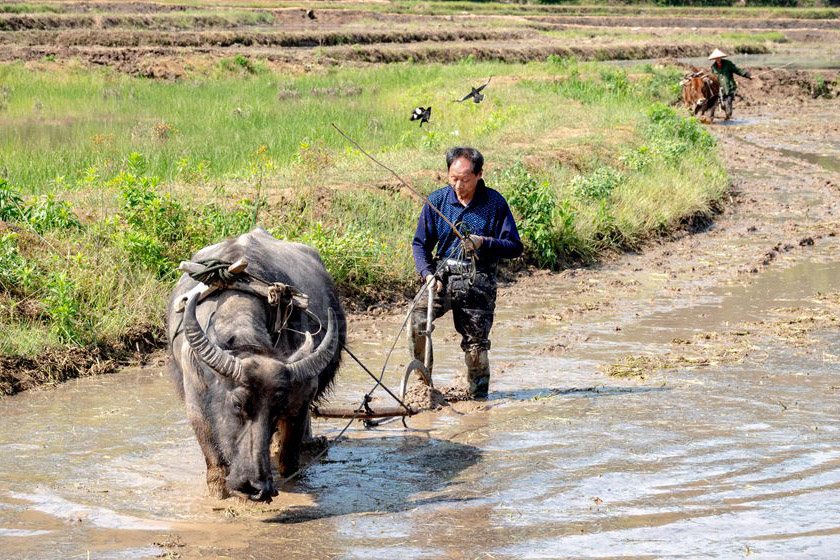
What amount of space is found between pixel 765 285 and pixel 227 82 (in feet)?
50.1

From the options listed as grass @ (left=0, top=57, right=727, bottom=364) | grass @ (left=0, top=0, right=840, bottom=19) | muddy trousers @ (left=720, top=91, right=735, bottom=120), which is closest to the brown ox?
muddy trousers @ (left=720, top=91, right=735, bottom=120)

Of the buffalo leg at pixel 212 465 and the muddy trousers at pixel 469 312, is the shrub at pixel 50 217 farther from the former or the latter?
the buffalo leg at pixel 212 465

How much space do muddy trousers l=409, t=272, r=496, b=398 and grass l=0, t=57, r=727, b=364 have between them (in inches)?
92.3

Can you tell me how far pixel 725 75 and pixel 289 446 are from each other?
61.2ft

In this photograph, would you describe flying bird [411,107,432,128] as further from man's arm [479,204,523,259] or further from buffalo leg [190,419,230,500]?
buffalo leg [190,419,230,500]

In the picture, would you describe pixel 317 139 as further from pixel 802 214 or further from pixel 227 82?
pixel 227 82

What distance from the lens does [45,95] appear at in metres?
18.7

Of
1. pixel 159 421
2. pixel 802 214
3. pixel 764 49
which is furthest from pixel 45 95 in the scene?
pixel 764 49

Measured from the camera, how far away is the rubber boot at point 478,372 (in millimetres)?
6791

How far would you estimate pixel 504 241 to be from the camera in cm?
644

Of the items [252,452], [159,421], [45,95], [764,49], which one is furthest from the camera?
[764,49]

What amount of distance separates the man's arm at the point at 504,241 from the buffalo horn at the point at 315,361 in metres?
1.75

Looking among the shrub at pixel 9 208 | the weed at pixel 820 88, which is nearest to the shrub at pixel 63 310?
the shrub at pixel 9 208

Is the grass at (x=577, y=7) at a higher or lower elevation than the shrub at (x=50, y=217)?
higher
